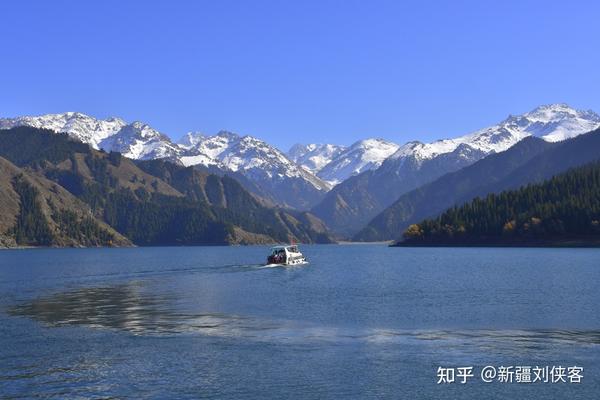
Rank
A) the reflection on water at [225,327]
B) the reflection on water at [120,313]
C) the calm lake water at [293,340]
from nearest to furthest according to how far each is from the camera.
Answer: the calm lake water at [293,340] → the reflection on water at [225,327] → the reflection on water at [120,313]

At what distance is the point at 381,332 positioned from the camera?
82.1 meters

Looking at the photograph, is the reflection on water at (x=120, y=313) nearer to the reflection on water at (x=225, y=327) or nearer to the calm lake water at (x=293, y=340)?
the reflection on water at (x=225, y=327)

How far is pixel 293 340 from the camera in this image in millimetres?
77188

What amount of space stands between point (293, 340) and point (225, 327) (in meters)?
13.3

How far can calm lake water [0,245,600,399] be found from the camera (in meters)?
57.1

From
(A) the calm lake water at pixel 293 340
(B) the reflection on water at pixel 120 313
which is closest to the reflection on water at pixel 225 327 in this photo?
(B) the reflection on water at pixel 120 313

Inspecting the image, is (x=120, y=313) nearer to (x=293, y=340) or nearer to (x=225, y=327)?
(x=225, y=327)

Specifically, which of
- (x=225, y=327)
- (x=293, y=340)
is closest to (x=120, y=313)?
(x=225, y=327)

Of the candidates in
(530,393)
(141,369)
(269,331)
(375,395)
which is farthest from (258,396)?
(269,331)

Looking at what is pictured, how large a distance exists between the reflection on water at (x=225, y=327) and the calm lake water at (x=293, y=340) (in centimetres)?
20

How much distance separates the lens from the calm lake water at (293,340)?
57125 mm

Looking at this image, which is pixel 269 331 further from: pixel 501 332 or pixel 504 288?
pixel 504 288

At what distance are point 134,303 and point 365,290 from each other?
4480cm

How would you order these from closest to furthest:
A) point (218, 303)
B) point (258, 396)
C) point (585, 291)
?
point (258, 396)
point (218, 303)
point (585, 291)
